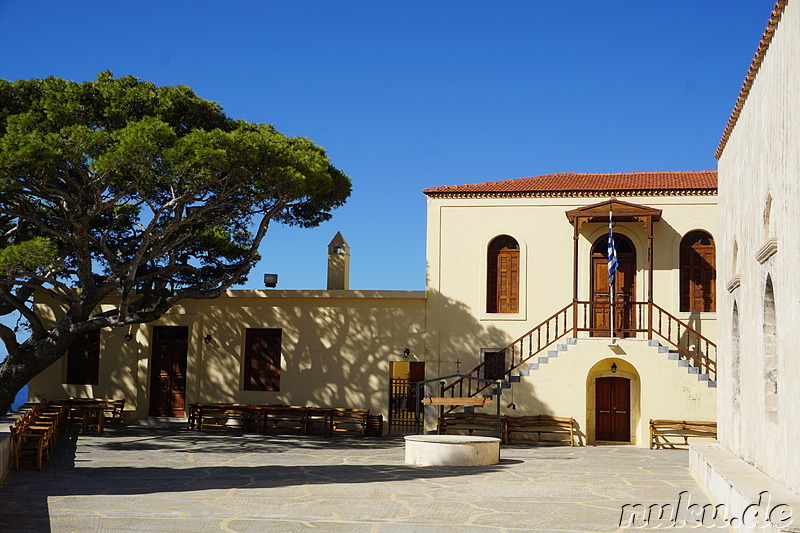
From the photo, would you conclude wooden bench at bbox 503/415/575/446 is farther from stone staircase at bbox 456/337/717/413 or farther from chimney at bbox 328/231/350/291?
chimney at bbox 328/231/350/291

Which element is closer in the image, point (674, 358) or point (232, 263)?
point (674, 358)

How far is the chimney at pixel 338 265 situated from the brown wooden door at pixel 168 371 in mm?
4058

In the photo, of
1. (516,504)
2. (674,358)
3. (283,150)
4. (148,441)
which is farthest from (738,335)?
(148,441)

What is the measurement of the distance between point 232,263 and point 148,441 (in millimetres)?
5451

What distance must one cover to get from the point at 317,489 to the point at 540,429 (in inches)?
370

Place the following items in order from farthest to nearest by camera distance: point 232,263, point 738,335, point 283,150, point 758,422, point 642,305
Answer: point 232,263, point 642,305, point 283,150, point 738,335, point 758,422

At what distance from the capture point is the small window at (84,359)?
23.6 meters

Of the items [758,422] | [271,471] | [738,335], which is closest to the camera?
[758,422]

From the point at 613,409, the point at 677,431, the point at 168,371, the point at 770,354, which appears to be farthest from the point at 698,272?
the point at 168,371

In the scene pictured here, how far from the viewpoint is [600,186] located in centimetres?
2198

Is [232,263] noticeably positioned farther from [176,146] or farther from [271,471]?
[271,471]

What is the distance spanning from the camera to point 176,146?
1694 centimetres

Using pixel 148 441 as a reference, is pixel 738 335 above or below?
above

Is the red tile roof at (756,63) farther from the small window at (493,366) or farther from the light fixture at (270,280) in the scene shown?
the light fixture at (270,280)
